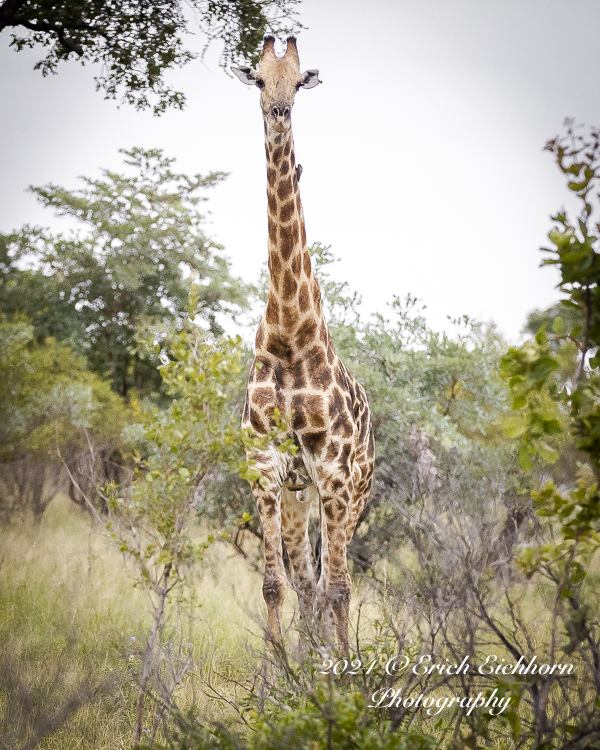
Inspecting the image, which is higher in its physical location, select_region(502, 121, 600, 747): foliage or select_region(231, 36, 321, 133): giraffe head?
select_region(231, 36, 321, 133): giraffe head

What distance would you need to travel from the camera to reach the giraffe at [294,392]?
3.88 metres

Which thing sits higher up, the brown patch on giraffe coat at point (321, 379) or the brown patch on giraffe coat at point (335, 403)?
the brown patch on giraffe coat at point (321, 379)

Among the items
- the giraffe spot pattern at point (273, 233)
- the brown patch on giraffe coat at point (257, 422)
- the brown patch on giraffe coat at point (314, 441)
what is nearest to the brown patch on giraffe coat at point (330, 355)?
the brown patch on giraffe coat at point (314, 441)

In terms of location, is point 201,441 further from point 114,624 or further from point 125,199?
point 125,199

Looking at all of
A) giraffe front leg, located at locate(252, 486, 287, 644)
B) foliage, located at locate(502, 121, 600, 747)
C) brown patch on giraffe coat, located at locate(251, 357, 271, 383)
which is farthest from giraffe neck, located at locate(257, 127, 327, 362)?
foliage, located at locate(502, 121, 600, 747)

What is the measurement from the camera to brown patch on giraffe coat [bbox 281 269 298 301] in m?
4.01

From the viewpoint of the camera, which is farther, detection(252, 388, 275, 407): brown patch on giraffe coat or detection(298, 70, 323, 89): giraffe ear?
detection(252, 388, 275, 407): brown patch on giraffe coat

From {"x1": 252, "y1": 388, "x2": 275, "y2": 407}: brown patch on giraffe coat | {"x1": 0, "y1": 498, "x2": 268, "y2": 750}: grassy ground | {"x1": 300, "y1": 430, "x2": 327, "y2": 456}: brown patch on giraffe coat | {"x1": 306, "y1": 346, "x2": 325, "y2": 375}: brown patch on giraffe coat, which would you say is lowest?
{"x1": 0, "y1": 498, "x2": 268, "y2": 750}: grassy ground

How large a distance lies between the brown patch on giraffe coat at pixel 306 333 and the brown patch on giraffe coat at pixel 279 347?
0.09 metres

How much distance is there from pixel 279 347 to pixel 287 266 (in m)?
0.57

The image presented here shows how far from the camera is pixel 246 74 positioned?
380 centimetres

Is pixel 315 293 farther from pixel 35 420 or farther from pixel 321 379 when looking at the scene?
pixel 35 420

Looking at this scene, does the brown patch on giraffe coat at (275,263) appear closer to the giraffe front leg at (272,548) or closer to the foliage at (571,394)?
the giraffe front leg at (272,548)

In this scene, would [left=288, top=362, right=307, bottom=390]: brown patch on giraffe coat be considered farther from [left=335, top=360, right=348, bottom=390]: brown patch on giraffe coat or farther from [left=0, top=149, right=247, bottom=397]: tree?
[left=0, top=149, right=247, bottom=397]: tree
